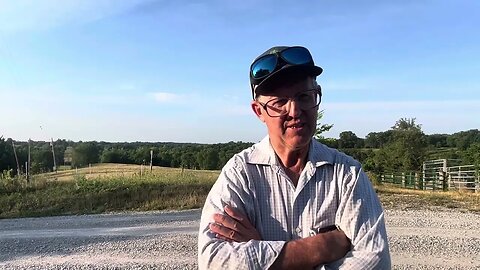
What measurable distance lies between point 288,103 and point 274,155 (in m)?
0.23

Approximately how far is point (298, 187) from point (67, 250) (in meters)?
6.79

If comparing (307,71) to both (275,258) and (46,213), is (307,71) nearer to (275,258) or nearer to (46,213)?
(275,258)

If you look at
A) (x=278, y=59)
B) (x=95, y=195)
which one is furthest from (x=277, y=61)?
(x=95, y=195)

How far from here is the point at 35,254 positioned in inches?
300

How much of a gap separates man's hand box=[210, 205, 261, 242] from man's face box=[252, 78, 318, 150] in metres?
0.35

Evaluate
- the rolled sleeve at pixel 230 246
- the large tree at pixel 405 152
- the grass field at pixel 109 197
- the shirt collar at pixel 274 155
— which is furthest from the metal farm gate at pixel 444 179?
the rolled sleeve at pixel 230 246

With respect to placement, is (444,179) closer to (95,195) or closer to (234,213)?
(95,195)

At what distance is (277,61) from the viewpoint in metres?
1.96

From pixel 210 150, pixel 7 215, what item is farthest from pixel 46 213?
pixel 210 150

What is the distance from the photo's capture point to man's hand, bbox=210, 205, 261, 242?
1.89 m

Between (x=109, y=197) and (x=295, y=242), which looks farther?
(x=109, y=197)

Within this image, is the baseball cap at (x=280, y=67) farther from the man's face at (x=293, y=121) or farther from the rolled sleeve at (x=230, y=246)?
the rolled sleeve at (x=230, y=246)

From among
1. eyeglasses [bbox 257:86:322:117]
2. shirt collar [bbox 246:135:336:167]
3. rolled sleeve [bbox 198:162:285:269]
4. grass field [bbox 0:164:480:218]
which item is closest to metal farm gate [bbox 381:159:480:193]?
grass field [bbox 0:164:480:218]

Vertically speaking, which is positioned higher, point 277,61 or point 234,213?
point 277,61
